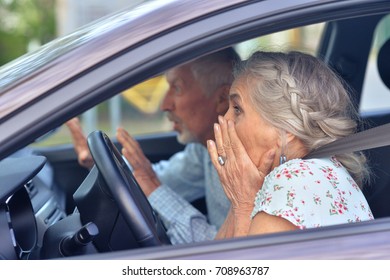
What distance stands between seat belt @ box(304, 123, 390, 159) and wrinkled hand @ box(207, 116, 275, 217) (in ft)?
0.51

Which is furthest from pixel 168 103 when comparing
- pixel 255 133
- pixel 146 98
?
pixel 146 98

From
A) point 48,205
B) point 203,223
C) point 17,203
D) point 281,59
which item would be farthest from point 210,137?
point 17,203

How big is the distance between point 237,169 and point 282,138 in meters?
0.16

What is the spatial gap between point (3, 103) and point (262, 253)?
65 centimetres

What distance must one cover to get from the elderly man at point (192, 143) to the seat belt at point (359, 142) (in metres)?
0.74

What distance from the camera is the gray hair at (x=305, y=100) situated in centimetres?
217

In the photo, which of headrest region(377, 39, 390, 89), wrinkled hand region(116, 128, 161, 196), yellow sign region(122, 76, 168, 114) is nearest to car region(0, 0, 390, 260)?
headrest region(377, 39, 390, 89)

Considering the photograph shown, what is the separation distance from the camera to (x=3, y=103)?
1666 mm

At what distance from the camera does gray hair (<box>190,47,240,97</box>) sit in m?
3.00

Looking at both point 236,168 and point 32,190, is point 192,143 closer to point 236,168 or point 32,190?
point 32,190

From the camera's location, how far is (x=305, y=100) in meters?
2.19

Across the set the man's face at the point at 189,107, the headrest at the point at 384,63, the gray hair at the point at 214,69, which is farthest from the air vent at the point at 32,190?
the headrest at the point at 384,63

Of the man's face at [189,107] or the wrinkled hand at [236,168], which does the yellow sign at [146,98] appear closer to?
the man's face at [189,107]
